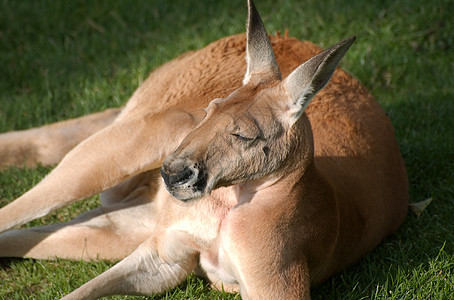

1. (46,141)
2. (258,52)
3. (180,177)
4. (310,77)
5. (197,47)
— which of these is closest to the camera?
(180,177)

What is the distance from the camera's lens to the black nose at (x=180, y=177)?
2756mm

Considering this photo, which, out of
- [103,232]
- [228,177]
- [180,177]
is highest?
[180,177]

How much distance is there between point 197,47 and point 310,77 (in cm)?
321

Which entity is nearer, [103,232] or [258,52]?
[258,52]

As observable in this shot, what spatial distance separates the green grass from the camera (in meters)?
4.67

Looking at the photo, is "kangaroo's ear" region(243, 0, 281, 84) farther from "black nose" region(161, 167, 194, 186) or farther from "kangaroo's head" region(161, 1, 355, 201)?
"black nose" region(161, 167, 194, 186)

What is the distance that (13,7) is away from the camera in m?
6.53

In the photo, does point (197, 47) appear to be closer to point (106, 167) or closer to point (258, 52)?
point (106, 167)

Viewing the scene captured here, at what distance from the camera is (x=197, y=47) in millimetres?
5965

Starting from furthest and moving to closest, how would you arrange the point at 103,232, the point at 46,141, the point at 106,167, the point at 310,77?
the point at 46,141, the point at 103,232, the point at 106,167, the point at 310,77

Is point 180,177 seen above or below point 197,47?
above

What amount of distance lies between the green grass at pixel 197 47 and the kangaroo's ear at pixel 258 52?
1432 millimetres

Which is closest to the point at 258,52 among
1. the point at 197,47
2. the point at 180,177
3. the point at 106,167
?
the point at 180,177

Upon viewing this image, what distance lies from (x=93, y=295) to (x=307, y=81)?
153 cm
